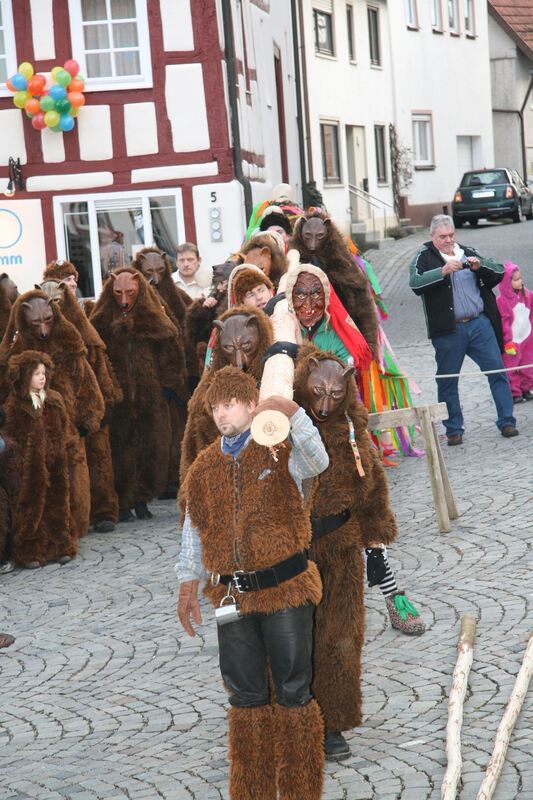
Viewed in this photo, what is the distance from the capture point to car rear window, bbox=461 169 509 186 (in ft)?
130

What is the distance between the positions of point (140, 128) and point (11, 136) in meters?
1.66

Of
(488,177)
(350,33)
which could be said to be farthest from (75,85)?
(488,177)

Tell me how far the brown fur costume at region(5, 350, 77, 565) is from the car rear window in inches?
1221

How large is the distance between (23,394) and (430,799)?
5482mm

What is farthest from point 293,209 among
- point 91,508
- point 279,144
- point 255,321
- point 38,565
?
point 279,144

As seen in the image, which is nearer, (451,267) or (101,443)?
(101,443)

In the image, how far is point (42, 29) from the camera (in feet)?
63.6

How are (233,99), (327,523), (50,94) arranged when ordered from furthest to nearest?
(233,99)
(50,94)
(327,523)

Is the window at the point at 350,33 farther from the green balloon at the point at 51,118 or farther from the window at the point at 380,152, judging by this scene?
the green balloon at the point at 51,118

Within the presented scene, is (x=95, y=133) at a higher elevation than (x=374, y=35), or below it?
below

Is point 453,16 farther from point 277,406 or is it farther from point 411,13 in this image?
point 277,406

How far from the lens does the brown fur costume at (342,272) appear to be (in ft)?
32.4

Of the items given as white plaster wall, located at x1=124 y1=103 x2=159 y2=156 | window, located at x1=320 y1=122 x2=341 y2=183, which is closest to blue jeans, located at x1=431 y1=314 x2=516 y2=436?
white plaster wall, located at x1=124 y1=103 x2=159 y2=156

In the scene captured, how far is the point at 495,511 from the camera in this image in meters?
9.75
